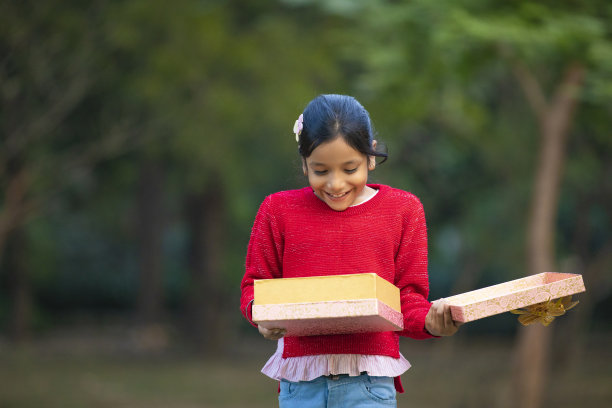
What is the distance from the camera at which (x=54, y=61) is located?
9328 millimetres

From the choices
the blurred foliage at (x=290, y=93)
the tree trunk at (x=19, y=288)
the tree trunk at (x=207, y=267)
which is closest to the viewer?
the blurred foliage at (x=290, y=93)

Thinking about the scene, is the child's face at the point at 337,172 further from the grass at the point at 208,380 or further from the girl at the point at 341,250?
the grass at the point at 208,380

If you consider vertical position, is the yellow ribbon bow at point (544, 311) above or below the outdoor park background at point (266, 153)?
below

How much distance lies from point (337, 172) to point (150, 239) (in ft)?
47.3

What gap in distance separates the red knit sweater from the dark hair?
7.0 inches

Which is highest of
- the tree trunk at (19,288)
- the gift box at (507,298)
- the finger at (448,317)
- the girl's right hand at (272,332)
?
the tree trunk at (19,288)

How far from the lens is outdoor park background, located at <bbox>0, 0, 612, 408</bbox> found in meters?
8.39

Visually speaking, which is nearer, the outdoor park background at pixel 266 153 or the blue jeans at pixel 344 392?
the blue jeans at pixel 344 392

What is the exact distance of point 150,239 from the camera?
54.4 ft

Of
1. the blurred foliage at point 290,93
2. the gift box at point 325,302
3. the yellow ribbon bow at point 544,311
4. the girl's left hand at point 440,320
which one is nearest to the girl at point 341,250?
the girl's left hand at point 440,320

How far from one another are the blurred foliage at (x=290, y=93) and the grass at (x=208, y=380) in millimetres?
2111

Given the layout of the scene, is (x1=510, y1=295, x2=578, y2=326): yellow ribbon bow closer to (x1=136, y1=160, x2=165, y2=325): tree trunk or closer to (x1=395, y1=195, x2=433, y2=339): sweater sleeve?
(x1=395, y1=195, x2=433, y2=339): sweater sleeve

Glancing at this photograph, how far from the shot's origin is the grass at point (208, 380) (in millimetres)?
10961

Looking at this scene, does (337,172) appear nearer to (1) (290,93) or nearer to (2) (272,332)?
(2) (272,332)
